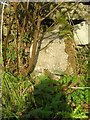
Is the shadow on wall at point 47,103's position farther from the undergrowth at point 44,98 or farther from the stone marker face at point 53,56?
the stone marker face at point 53,56

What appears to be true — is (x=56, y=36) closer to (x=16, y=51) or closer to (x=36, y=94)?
(x=16, y=51)

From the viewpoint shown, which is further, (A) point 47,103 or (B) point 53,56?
(B) point 53,56

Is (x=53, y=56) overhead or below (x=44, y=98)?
overhead

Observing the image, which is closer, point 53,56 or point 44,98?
point 44,98

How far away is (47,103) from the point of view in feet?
12.2

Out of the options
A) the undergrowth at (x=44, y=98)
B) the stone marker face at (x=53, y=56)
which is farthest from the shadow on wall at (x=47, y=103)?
the stone marker face at (x=53, y=56)

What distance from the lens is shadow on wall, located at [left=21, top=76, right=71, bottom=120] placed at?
11.8 feet

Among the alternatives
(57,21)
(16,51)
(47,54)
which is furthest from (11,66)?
(57,21)

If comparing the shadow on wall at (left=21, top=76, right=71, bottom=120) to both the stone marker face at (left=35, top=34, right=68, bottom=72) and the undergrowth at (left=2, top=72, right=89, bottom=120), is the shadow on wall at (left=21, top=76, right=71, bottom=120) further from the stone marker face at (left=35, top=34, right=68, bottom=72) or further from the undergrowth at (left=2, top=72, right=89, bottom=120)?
the stone marker face at (left=35, top=34, right=68, bottom=72)

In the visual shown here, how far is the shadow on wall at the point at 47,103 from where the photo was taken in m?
3.58

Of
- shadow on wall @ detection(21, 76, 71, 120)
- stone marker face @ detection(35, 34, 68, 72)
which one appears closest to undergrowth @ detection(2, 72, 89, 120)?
shadow on wall @ detection(21, 76, 71, 120)

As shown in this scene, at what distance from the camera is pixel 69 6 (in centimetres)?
435

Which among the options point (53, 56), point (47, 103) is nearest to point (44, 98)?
point (47, 103)

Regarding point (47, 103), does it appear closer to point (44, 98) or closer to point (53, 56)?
point (44, 98)
